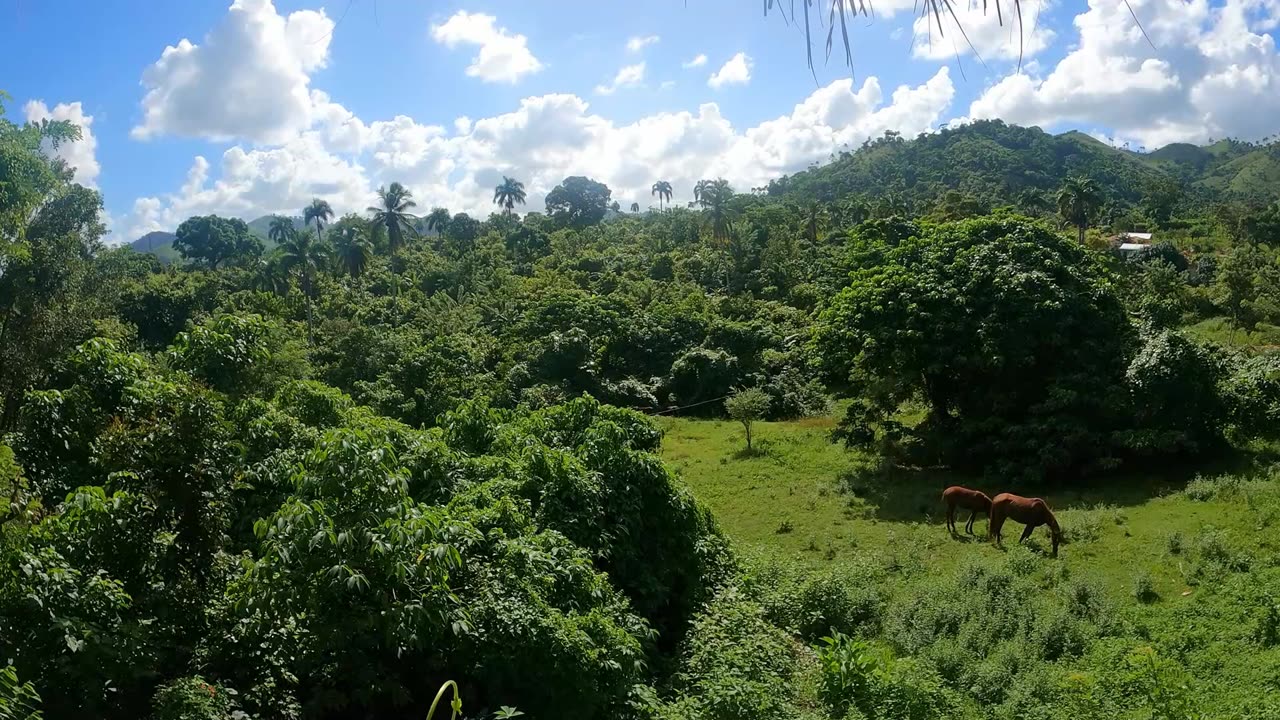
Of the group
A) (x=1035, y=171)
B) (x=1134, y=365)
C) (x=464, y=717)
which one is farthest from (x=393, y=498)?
(x=1035, y=171)

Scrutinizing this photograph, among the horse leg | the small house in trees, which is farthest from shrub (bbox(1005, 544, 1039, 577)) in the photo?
the small house in trees

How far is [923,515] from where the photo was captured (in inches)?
696

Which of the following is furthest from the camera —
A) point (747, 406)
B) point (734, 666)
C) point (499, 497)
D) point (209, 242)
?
point (209, 242)

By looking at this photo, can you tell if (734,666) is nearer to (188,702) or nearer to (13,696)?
(188,702)

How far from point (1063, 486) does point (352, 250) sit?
49.1 meters

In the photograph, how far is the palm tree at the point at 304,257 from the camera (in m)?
51.2

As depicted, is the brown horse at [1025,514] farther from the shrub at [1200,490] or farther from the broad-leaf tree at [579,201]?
the broad-leaf tree at [579,201]

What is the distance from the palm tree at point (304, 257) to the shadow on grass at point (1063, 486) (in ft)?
131

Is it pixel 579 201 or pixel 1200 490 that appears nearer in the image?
pixel 1200 490

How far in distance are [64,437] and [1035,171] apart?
122 metres

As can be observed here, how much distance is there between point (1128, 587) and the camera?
12047mm

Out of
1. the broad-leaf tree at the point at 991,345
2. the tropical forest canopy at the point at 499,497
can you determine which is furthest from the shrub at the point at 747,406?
the broad-leaf tree at the point at 991,345

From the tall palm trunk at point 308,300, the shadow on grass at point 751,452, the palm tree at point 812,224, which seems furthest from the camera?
the palm tree at point 812,224

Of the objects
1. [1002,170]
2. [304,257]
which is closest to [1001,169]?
[1002,170]
